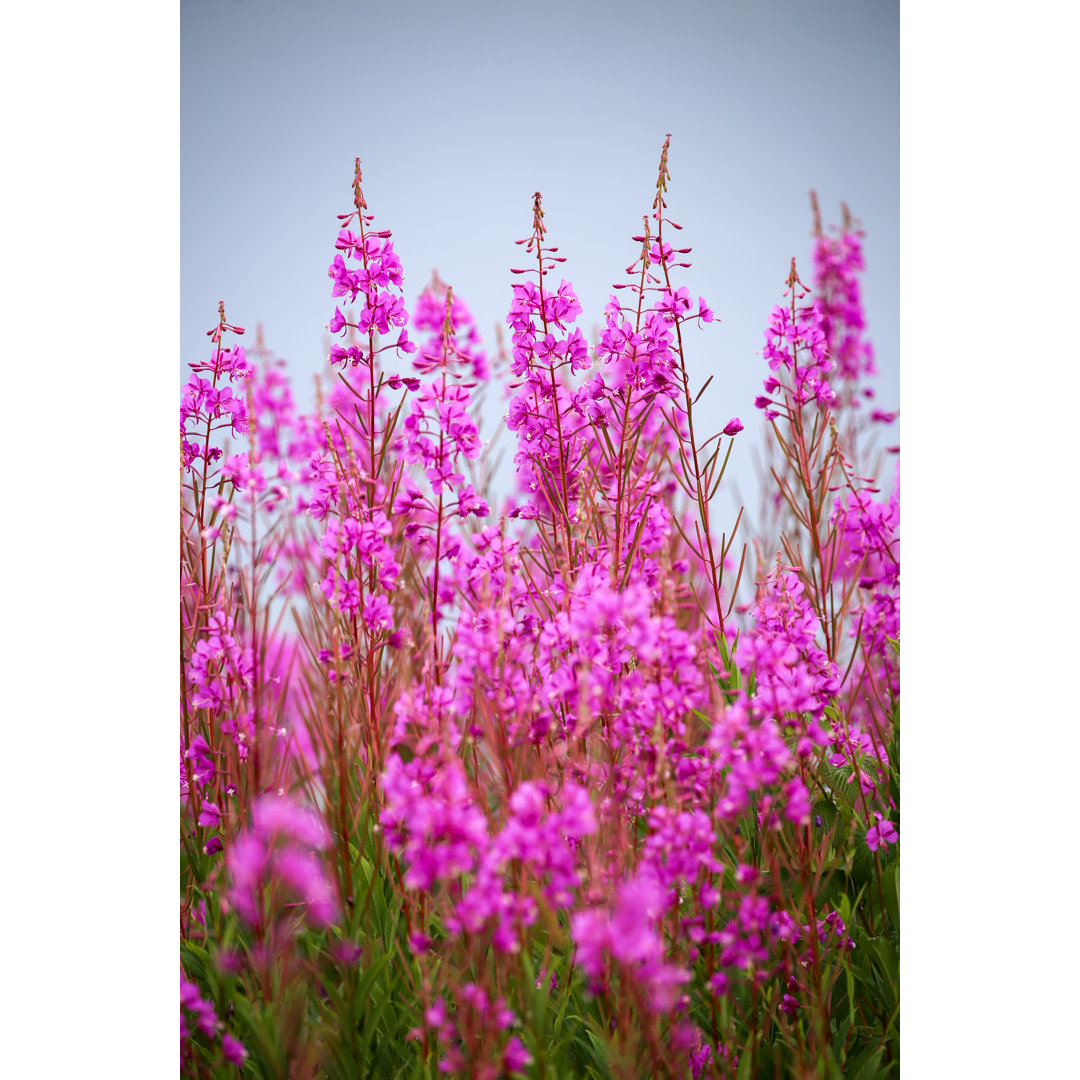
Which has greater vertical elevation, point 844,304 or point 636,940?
point 844,304

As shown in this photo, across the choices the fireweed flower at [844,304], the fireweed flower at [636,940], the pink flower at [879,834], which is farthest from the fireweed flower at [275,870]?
the fireweed flower at [844,304]

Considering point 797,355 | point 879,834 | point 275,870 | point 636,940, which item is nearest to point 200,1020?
point 275,870

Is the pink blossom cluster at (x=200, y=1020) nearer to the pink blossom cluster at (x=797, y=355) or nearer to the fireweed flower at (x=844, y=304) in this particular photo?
the pink blossom cluster at (x=797, y=355)

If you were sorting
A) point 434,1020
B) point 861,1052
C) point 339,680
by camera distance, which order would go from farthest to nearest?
point 861,1052 < point 339,680 < point 434,1020

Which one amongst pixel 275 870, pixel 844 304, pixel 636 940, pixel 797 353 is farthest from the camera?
pixel 844 304

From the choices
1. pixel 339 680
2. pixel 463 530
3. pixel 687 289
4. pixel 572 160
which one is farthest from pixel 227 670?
pixel 572 160

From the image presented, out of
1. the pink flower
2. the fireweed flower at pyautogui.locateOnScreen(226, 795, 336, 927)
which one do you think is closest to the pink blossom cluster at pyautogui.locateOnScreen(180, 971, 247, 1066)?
the fireweed flower at pyautogui.locateOnScreen(226, 795, 336, 927)

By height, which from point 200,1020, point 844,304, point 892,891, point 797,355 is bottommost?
point 200,1020

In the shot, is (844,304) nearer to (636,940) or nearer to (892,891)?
(892,891)

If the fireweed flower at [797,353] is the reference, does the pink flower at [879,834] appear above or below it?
below

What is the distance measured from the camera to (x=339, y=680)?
4.13ft

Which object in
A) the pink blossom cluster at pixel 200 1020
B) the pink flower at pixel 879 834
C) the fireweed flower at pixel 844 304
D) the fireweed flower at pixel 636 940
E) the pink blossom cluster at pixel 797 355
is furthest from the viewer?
the fireweed flower at pixel 844 304
